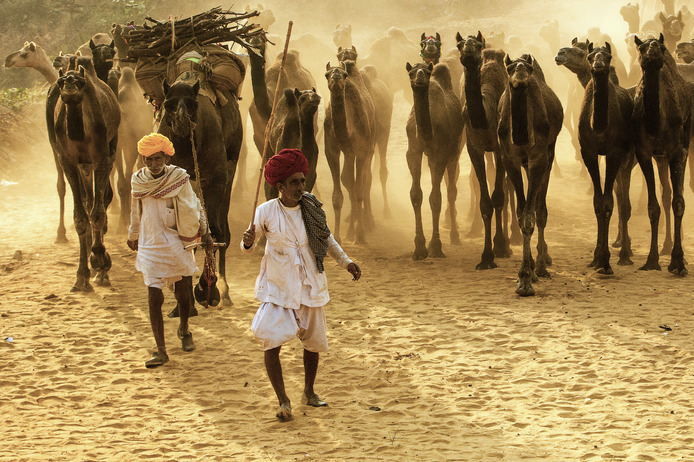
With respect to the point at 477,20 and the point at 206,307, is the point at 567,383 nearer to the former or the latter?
the point at 206,307

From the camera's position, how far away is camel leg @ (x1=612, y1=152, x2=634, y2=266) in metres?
11.6

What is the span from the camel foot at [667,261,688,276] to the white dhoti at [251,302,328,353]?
18.9ft

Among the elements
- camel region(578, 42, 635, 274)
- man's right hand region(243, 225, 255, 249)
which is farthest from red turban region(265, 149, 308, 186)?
camel region(578, 42, 635, 274)

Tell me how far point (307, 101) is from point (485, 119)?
2260mm

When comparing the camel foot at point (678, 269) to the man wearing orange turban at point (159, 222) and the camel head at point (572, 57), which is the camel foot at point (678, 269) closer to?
the camel head at point (572, 57)

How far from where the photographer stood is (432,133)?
12727mm

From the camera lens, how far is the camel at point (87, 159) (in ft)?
35.3

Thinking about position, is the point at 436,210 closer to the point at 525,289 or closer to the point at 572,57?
the point at 572,57

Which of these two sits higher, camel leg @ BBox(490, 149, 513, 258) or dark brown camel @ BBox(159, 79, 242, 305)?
dark brown camel @ BBox(159, 79, 242, 305)

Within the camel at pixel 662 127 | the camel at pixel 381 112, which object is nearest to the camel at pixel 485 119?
the camel at pixel 662 127

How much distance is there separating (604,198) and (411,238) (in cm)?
400

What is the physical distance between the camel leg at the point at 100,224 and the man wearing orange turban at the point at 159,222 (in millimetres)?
3021

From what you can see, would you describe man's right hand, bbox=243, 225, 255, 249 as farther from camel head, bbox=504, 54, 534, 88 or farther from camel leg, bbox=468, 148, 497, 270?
camel leg, bbox=468, 148, 497, 270

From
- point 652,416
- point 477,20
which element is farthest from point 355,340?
point 477,20
